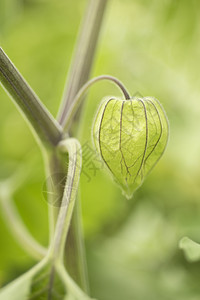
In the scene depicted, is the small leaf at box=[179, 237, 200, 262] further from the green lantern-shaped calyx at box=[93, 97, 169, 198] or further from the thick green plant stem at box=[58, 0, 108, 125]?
the thick green plant stem at box=[58, 0, 108, 125]

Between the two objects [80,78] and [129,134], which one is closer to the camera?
[129,134]

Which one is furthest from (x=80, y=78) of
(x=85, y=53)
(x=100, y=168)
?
(x=100, y=168)

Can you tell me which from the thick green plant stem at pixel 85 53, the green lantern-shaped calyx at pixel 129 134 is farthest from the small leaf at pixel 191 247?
the thick green plant stem at pixel 85 53

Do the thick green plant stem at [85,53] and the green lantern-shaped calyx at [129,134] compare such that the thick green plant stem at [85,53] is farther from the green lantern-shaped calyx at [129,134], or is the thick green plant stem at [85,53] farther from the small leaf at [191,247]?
the small leaf at [191,247]

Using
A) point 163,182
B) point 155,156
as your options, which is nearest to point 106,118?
point 155,156

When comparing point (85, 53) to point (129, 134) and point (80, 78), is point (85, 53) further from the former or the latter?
point (129, 134)

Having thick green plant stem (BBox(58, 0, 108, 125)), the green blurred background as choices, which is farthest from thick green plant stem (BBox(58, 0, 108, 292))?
the green blurred background

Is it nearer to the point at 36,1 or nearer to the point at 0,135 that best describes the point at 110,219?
the point at 0,135
